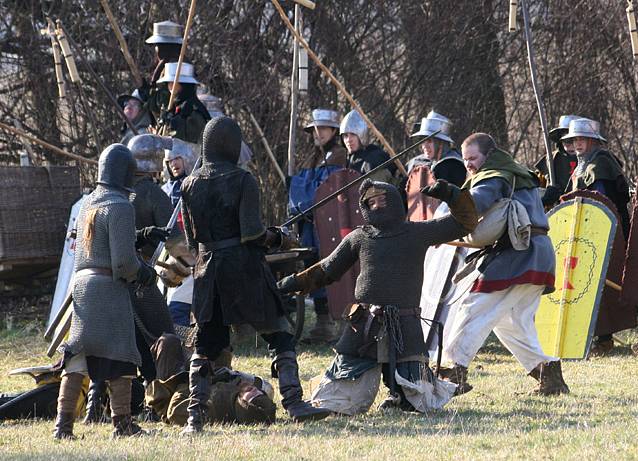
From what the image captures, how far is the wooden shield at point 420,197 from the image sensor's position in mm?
8273

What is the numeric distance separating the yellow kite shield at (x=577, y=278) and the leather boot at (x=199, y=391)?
307 centimetres

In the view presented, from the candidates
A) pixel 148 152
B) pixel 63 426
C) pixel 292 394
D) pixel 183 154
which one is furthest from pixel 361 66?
pixel 63 426

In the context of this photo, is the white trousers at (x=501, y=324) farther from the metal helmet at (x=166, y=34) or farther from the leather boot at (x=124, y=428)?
the metal helmet at (x=166, y=34)

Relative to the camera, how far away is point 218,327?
5949mm

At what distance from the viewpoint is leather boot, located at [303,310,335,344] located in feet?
30.6

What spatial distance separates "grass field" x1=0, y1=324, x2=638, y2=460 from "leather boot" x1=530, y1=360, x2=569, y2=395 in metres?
0.09

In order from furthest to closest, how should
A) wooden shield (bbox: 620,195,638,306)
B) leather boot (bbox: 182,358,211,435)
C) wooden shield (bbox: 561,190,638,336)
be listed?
wooden shield (bbox: 561,190,638,336)
wooden shield (bbox: 620,195,638,306)
leather boot (bbox: 182,358,211,435)

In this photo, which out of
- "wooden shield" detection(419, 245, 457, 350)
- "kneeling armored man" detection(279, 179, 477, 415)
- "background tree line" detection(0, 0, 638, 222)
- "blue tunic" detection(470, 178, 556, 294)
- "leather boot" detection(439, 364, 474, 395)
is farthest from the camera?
"background tree line" detection(0, 0, 638, 222)

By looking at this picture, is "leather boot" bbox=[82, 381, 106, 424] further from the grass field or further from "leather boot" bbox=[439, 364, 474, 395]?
"leather boot" bbox=[439, 364, 474, 395]

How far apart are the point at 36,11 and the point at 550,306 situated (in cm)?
583

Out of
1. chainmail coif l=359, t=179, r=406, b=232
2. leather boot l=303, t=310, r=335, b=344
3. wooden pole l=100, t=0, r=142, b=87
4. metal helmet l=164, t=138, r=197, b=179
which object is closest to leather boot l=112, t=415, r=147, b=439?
chainmail coif l=359, t=179, r=406, b=232

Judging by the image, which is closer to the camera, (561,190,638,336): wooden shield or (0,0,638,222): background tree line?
(561,190,638,336): wooden shield

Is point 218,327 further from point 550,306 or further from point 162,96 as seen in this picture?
point 162,96

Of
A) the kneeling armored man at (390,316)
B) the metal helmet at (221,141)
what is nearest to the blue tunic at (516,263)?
the kneeling armored man at (390,316)
